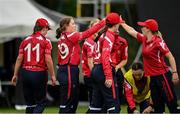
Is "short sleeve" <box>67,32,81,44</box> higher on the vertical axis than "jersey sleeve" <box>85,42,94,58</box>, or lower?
higher

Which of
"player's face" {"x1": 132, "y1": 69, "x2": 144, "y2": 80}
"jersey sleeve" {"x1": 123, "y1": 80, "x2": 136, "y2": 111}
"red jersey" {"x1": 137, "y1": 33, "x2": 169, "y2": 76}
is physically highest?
"red jersey" {"x1": 137, "y1": 33, "x2": 169, "y2": 76}

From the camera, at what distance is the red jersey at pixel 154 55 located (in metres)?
14.2

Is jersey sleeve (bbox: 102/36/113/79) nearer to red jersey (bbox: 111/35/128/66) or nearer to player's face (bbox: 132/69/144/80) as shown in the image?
player's face (bbox: 132/69/144/80)

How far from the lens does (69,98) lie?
47.0ft

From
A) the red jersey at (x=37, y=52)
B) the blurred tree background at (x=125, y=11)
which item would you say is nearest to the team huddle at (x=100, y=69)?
the red jersey at (x=37, y=52)

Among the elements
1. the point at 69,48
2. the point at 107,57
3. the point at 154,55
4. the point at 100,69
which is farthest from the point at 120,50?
the point at 107,57

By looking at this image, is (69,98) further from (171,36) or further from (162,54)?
(171,36)

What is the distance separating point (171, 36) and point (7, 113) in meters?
7.47

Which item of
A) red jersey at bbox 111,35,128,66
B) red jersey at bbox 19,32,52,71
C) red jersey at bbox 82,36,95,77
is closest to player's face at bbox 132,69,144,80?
red jersey at bbox 111,35,128,66

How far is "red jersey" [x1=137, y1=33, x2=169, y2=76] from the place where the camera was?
14195 mm

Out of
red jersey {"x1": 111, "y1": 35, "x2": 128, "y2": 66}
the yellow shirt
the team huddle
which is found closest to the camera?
the team huddle

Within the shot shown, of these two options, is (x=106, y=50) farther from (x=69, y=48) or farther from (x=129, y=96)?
(x=129, y=96)

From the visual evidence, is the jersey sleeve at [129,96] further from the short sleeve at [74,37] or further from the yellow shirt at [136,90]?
the short sleeve at [74,37]

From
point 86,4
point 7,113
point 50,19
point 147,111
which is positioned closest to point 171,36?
point 86,4
